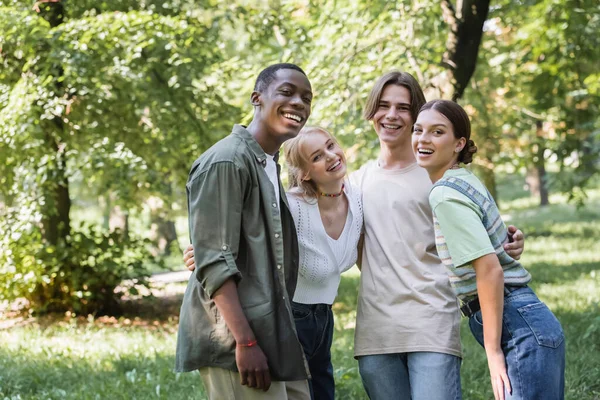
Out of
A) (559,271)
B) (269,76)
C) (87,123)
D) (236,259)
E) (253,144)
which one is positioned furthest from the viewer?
(559,271)

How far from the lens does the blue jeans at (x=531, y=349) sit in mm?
2822

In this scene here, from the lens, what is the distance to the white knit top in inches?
133

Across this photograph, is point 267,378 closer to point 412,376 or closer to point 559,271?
point 412,376

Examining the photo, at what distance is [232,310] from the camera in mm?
2721

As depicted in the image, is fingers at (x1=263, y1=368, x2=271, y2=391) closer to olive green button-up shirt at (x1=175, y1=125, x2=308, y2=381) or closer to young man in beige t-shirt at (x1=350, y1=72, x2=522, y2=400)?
olive green button-up shirt at (x1=175, y1=125, x2=308, y2=381)

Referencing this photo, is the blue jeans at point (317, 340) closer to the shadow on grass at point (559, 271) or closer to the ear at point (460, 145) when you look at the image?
the ear at point (460, 145)

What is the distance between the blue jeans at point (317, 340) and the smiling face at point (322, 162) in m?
0.57

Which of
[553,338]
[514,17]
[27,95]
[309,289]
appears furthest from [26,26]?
[514,17]

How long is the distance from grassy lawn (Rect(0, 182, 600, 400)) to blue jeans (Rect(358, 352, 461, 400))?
1988 mm

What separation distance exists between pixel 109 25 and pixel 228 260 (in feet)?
22.1

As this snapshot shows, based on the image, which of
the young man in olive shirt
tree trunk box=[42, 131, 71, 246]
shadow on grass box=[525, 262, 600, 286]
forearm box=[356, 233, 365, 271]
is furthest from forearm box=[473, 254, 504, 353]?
shadow on grass box=[525, 262, 600, 286]

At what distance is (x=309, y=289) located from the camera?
3.42 m

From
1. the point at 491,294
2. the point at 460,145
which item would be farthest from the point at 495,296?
the point at 460,145

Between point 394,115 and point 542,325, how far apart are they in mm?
1238
